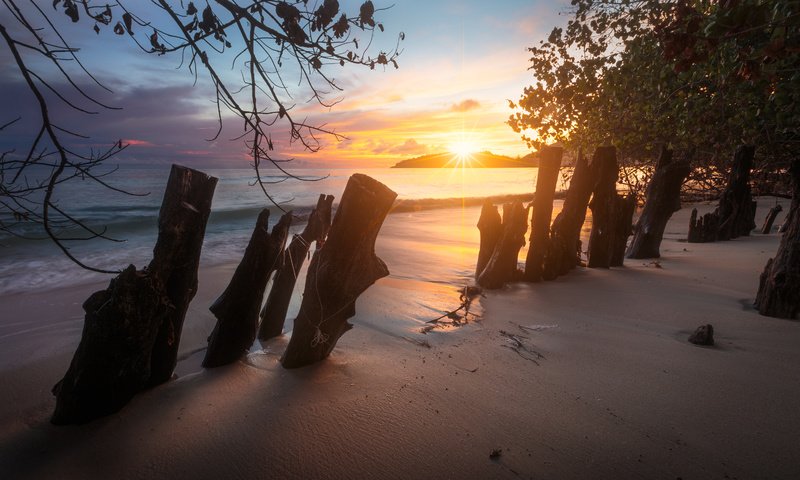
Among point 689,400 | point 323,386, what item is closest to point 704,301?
point 689,400

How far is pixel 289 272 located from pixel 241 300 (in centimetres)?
75

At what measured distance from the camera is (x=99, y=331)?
2828mm

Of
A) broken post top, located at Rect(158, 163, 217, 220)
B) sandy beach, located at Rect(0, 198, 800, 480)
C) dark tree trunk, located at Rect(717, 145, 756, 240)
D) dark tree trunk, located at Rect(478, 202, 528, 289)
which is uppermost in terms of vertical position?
dark tree trunk, located at Rect(717, 145, 756, 240)

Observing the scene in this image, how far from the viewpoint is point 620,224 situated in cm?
810

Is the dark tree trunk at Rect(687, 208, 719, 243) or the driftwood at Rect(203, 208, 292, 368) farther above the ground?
the dark tree trunk at Rect(687, 208, 719, 243)

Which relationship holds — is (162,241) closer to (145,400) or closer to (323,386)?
(145,400)

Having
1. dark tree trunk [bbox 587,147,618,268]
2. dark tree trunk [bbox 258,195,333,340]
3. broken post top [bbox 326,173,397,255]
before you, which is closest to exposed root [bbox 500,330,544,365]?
broken post top [bbox 326,173,397,255]

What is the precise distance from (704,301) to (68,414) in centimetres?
721

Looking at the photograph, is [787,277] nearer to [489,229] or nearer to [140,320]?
[489,229]

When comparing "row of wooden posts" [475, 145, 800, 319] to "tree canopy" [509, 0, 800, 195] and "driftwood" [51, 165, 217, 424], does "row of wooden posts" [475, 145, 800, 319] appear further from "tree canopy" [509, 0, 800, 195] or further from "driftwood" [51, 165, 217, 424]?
"driftwood" [51, 165, 217, 424]

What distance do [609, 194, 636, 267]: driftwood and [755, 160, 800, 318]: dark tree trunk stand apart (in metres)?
3.05

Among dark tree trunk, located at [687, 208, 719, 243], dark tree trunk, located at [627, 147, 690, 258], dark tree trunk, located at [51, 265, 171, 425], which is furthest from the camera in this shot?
dark tree trunk, located at [687, 208, 719, 243]

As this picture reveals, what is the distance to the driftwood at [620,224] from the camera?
797cm

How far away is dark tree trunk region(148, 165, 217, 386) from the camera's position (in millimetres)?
3291
